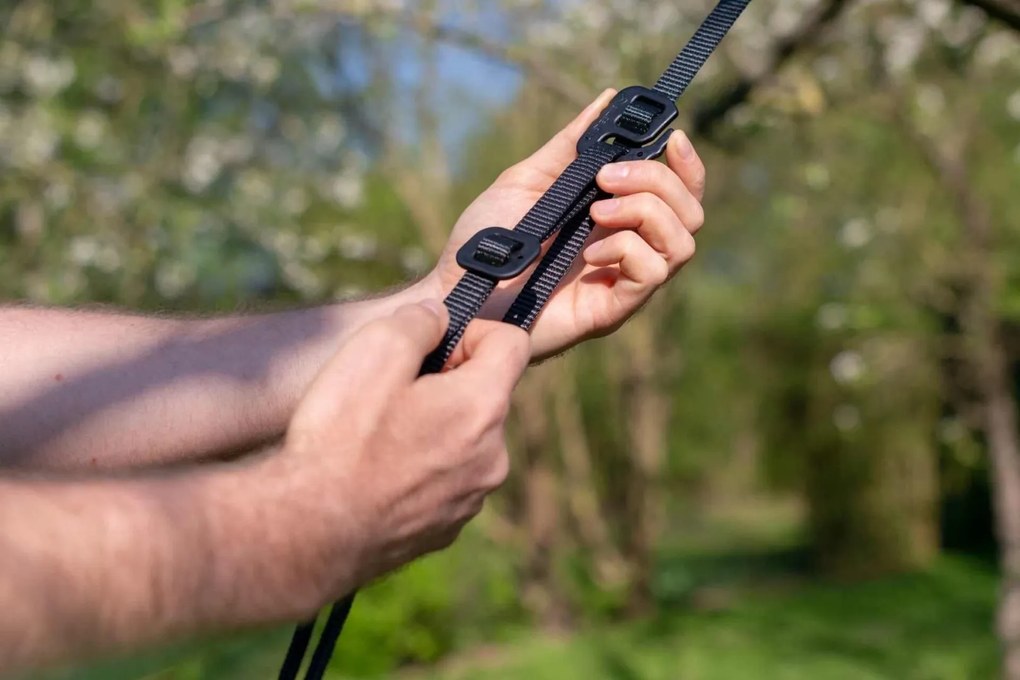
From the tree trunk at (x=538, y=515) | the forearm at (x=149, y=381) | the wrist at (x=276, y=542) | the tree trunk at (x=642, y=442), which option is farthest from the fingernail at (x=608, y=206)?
the tree trunk at (x=642, y=442)

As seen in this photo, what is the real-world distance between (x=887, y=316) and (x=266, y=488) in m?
7.80

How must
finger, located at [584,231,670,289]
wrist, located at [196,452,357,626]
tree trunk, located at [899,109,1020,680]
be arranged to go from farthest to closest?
tree trunk, located at [899,109,1020,680] < finger, located at [584,231,670,289] < wrist, located at [196,452,357,626]

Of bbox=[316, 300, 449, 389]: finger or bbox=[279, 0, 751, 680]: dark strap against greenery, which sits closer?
bbox=[316, 300, 449, 389]: finger

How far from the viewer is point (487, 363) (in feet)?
3.74

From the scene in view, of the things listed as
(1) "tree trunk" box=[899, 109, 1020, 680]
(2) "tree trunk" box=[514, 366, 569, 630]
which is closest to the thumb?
(1) "tree trunk" box=[899, 109, 1020, 680]

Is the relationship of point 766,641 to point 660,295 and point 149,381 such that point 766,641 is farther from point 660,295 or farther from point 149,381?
point 149,381

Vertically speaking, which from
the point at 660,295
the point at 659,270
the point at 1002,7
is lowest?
the point at 660,295

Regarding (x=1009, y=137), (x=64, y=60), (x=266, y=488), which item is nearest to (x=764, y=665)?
(x=1009, y=137)

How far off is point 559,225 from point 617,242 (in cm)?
21

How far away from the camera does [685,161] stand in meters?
1.57

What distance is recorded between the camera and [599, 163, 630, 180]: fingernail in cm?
142

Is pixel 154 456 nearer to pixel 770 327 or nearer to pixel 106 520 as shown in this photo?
pixel 106 520

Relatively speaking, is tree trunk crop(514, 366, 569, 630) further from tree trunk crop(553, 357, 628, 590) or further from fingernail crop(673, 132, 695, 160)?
fingernail crop(673, 132, 695, 160)

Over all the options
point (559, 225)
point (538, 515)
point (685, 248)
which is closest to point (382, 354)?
point (559, 225)
